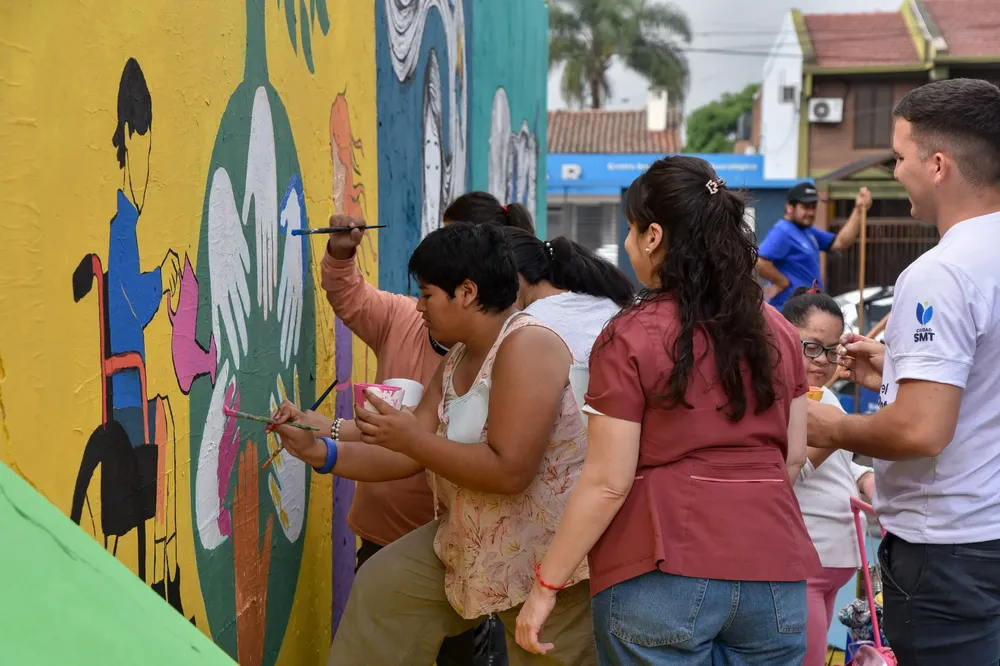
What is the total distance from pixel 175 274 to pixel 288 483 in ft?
4.09

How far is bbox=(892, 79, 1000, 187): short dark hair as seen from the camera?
2602 mm

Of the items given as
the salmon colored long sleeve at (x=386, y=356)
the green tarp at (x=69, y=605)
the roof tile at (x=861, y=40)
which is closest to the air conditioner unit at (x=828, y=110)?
the roof tile at (x=861, y=40)

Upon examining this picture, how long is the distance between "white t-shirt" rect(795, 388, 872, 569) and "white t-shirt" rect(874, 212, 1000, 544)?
2.81 ft

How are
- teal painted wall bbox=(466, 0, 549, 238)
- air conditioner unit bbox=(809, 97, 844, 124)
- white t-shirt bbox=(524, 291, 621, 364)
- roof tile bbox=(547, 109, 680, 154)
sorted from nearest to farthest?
white t-shirt bbox=(524, 291, 621, 364)
teal painted wall bbox=(466, 0, 549, 238)
air conditioner unit bbox=(809, 97, 844, 124)
roof tile bbox=(547, 109, 680, 154)

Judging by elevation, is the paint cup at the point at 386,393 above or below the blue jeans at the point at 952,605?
above

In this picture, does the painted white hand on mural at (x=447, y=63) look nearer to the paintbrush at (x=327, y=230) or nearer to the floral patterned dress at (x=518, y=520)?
the paintbrush at (x=327, y=230)

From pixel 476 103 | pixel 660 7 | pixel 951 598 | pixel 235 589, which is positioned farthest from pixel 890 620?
pixel 660 7

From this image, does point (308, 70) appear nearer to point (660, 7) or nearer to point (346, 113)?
point (346, 113)

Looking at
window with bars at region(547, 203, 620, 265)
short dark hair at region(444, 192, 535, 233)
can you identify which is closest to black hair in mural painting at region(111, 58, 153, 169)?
short dark hair at region(444, 192, 535, 233)

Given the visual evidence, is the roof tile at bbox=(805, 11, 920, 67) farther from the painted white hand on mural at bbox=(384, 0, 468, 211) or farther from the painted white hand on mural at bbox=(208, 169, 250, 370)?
the painted white hand on mural at bbox=(208, 169, 250, 370)

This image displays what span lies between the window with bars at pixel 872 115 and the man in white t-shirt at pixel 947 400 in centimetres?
2942

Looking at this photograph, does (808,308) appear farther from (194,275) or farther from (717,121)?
(717,121)

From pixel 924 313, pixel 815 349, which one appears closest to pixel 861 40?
pixel 815 349

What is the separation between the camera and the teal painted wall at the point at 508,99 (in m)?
7.26
